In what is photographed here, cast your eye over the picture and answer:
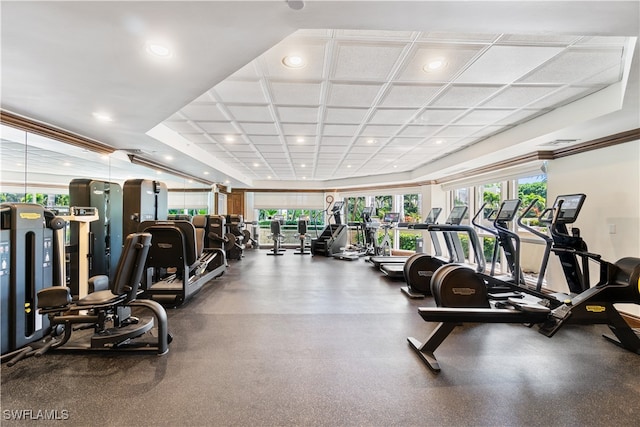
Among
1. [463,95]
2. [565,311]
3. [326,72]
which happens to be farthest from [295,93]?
[565,311]

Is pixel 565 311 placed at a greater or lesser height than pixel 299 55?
lesser

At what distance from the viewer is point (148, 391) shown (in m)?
2.02

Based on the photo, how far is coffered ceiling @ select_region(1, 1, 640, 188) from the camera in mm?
1670

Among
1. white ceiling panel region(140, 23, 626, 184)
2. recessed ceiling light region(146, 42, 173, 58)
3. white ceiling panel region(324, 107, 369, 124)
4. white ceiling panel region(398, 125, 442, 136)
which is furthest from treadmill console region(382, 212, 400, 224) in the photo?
recessed ceiling light region(146, 42, 173, 58)

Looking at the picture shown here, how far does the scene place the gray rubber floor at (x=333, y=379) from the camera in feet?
5.93

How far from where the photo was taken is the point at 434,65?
2.68 metres

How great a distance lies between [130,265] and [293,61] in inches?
93.9

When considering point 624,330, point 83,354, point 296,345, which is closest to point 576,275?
point 624,330

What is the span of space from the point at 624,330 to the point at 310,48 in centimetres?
402

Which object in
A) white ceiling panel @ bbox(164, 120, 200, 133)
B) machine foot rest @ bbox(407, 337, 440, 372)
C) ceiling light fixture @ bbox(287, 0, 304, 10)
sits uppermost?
white ceiling panel @ bbox(164, 120, 200, 133)

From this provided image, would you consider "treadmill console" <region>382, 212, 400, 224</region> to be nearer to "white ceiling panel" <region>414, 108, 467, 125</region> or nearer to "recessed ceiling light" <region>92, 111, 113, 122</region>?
"white ceiling panel" <region>414, 108, 467, 125</region>

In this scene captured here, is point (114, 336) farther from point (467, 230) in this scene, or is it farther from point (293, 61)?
point (467, 230)

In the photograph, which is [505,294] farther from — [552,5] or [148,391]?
[148,391]

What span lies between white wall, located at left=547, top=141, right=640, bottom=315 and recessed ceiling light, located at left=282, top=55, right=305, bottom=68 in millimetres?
Result: 4220
